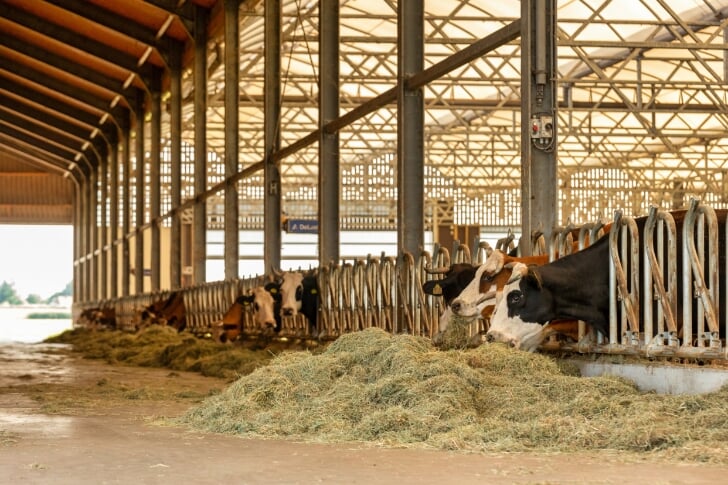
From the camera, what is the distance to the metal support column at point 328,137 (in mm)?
18469

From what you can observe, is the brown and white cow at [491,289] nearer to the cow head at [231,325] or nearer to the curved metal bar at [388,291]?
the curved metal bar at [388,291]

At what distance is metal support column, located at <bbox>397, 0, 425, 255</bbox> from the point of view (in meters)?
14.4

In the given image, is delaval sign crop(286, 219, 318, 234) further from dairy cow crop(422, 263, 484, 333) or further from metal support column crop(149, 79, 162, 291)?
dairy cow crop(422, 263, 484, 333)

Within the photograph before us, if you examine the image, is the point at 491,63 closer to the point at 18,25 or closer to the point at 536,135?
the point at 18,25

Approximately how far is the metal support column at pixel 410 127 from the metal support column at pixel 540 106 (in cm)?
380

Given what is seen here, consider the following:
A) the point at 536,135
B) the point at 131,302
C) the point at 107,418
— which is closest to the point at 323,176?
the point at 536,135

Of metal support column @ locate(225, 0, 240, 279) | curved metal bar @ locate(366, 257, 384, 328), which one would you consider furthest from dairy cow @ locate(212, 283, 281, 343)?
metal support column @ locate(225, 0, 240, 279)

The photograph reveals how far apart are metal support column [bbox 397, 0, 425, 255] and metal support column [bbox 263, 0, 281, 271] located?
24.4 ft

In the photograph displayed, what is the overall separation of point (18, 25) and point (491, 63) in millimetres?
11607

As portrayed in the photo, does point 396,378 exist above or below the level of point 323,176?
below

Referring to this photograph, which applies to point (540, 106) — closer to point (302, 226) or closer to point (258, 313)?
point (258, 313)

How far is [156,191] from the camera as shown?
35969 millimetres

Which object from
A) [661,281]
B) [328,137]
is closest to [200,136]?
[328,137]

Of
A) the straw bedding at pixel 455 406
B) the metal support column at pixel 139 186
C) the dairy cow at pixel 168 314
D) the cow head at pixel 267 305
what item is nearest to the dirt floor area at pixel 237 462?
the straw bedding at pixel 455 406
